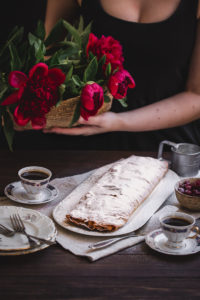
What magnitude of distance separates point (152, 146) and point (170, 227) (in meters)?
0.89

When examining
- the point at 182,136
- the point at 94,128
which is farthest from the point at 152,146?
the point at 94,128

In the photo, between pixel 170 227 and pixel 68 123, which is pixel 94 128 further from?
pixel 170 227

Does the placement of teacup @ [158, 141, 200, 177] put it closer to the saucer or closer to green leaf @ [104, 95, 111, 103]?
green leaf @ [104, 95, 111, 103]

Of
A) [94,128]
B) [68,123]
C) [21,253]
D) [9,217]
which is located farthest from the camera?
[94,128]

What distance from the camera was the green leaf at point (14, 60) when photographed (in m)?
1.26

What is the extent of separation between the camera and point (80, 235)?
4.01 ft

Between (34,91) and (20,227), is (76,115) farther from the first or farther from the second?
(20,227)

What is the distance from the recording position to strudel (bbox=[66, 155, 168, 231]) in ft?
4.09

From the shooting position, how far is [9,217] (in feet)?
4.08

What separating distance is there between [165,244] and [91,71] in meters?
0.56

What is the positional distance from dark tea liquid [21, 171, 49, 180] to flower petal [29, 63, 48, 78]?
14.5 inches

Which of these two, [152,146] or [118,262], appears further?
[152,146]

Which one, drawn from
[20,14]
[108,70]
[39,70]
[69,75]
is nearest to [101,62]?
[108,70]

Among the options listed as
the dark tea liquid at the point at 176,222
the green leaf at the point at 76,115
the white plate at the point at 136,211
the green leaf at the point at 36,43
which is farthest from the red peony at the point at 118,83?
the dark tea liquid at the point at 176,222
